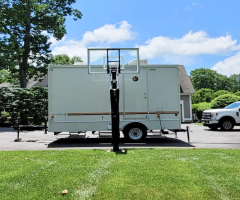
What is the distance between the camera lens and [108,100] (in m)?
10.1

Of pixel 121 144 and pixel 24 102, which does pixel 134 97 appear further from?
pixel 24 102

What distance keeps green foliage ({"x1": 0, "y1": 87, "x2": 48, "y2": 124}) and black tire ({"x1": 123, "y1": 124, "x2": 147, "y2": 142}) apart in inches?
476

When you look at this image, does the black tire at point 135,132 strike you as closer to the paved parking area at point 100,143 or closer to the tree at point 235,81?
the paved parking area at point 100,143

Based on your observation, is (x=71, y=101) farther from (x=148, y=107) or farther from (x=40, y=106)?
(x=40, y=106)

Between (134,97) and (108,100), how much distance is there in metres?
A: 1.09

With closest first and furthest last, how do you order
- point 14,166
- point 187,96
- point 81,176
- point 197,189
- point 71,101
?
point 197,189
point 81,176
point 14,166
point 71,101
point 187,96

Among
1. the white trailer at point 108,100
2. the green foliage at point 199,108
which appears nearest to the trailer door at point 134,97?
the white trailer at point 108,100

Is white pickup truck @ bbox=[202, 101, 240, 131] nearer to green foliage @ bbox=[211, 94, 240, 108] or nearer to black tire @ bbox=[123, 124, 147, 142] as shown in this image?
black tire @ bbox=[123, 124, 147, 142]

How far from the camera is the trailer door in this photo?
10.1 m

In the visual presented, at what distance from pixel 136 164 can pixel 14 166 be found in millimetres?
2775

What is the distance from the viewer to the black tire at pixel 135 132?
10195mm

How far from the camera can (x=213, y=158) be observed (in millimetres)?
6250

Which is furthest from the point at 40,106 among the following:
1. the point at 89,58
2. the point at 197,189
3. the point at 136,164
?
the point at 197,189

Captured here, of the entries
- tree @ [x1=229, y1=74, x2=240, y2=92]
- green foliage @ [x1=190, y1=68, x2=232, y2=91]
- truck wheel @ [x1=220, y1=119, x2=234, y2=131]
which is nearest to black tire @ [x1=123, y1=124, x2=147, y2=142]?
truck wheel @ [x1=220, y1=119, x2=234, y2=131]
